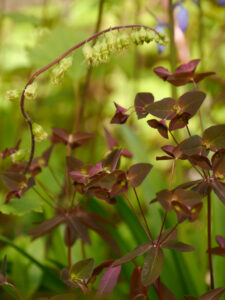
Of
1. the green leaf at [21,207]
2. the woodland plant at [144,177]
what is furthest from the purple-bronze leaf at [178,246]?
the green leaf at [21,207]

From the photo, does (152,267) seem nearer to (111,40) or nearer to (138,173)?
(138,173)

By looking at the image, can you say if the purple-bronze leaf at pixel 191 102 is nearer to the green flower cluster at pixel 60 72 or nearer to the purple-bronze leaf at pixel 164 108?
the purple-bronze leaf at pixel 164 108

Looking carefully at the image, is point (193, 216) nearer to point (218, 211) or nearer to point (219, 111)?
point (218, 211)

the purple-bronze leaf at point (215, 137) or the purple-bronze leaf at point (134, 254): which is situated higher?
the purple-bronze leaf at point (215, 137)

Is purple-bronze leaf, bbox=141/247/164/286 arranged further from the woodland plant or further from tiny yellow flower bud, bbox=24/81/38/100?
tiny yellow flower bud, bbox=24/81/38/100

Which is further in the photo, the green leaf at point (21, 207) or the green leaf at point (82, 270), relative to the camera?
the green leaf at point (21, 207)
